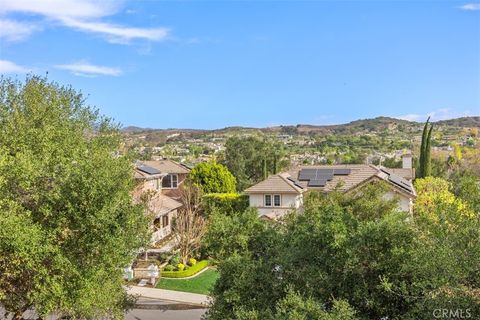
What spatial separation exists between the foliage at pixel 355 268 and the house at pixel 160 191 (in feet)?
47.6

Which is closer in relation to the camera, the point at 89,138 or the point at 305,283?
the point at 305,283

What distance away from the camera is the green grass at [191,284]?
22875mm

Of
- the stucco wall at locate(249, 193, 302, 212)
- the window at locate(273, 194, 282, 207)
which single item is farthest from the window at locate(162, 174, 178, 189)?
the window at locate(273, 194, 282, 207)

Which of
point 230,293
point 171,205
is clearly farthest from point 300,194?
point 230,293

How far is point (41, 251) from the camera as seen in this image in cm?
1120

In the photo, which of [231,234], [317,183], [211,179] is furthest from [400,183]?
[231,234]

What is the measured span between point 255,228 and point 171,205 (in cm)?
2256

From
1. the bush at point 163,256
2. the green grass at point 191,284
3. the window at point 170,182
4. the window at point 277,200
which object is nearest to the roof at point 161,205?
the bush at point 163,256

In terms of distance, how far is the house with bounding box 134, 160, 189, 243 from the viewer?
96.3 ft

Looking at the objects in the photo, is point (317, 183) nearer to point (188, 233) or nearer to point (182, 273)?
point (188, 233)

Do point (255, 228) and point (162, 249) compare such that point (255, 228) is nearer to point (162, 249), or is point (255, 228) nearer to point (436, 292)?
point (436, 292)

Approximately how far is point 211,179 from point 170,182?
5144 mm

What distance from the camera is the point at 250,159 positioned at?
55.3m

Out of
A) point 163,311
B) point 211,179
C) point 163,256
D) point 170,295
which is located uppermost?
point 211,179
